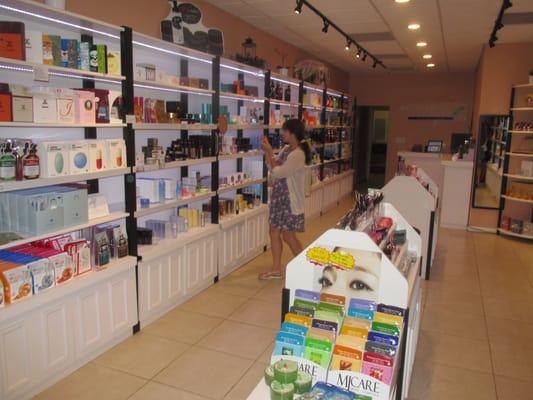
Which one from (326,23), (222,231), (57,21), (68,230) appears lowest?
(222,231)

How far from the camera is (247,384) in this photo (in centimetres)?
298

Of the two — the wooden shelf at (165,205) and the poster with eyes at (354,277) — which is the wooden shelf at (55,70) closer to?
the wooden shelf at (165,205)

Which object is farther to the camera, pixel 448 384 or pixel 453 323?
pixel 453 323

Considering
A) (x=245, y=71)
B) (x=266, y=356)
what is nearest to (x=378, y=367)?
(x=266, y=356)

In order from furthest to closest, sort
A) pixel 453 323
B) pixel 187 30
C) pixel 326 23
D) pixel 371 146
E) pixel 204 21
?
pixel 371 146 < pixel 326 23 < pixel 204 21 < pixel 187 30 < pixel 453 323

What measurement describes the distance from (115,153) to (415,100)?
10.2 meters

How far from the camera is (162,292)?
390 cm

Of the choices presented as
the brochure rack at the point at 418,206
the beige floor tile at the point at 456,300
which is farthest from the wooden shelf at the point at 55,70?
the beige floor tile at the point at 456,300

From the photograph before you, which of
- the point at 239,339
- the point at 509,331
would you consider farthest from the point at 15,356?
the point at 509,331

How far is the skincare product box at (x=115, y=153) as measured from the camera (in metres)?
3.26

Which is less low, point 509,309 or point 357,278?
point 357,278

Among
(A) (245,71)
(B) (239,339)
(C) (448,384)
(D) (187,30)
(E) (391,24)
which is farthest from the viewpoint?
(E) (391,24)

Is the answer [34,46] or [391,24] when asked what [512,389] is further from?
[391,24]

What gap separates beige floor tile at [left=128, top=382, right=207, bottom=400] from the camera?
2.81 m
